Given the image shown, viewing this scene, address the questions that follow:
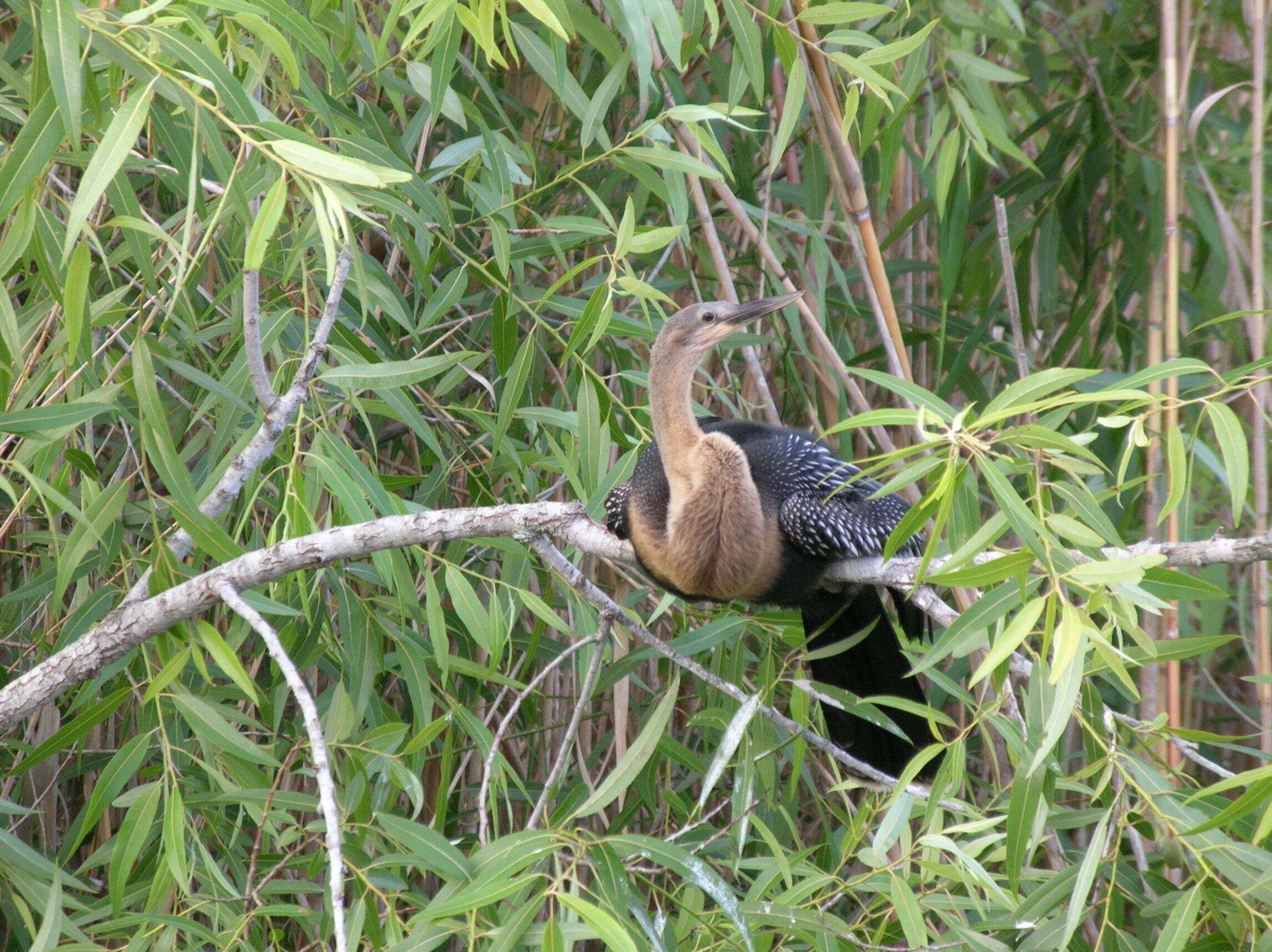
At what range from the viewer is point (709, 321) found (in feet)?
6.02

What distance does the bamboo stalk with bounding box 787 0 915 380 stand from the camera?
1.86 metres

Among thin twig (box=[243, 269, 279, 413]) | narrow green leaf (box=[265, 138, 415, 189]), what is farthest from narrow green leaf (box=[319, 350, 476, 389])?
narrow green leaf (box=[265, 138, 415, 189])

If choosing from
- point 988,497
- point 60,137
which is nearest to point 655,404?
point 60,137

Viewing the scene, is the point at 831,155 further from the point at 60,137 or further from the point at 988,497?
the point at 988,497

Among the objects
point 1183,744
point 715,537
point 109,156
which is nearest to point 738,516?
point 715,537

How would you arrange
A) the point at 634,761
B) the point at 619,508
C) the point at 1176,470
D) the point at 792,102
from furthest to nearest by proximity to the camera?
1. the point at 619,508
2. the point at 792,102
3. the point at 634,761
4. the point at 1176,470

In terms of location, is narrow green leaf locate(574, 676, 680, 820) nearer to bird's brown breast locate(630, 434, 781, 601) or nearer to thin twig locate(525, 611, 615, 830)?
thin twig locate(525, 611, 615, 830)

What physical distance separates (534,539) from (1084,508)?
0.67 m

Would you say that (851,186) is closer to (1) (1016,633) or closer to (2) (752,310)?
(2) (752,310)

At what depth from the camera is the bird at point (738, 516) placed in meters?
1.80

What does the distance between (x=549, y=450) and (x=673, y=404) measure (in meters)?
0.39

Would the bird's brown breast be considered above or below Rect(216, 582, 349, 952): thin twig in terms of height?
below

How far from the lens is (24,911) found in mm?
1465

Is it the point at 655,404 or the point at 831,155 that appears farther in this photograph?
the point at 831,155
